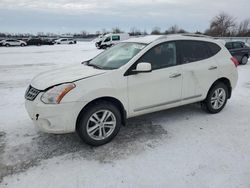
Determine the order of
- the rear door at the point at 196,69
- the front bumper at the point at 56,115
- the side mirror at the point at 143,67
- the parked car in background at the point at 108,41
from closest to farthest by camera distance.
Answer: the front bumper at the point at 56,115
the side mirror at the point at 143,67
the rear door at the point at 196,69
the parked car in background at the point at 108,41

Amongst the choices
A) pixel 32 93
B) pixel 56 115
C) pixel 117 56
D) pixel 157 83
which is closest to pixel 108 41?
pixel 117 56

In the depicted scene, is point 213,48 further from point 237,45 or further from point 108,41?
point 108,41

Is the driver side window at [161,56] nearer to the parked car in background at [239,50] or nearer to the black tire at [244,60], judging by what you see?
the parked car in background at [239,50]

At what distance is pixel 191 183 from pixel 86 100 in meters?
1.80

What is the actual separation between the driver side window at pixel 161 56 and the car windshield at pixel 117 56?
194mm

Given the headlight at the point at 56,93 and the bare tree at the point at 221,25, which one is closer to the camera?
the headlight at the point at 56,93

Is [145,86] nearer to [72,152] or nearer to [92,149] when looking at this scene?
[92,149]

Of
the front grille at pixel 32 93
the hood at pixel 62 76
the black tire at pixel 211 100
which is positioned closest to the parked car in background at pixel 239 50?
the black tire at pixel 211 100

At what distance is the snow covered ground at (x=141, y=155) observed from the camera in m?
2.85

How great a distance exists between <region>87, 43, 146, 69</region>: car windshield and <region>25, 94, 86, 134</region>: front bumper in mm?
1032

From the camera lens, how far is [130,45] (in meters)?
4.46

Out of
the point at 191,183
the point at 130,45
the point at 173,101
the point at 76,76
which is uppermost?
the point at 130,45

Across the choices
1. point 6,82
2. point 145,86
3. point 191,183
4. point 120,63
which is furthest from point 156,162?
point 6,82

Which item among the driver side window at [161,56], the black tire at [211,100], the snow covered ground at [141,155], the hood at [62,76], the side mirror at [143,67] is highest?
the driver side window at [161,56]
